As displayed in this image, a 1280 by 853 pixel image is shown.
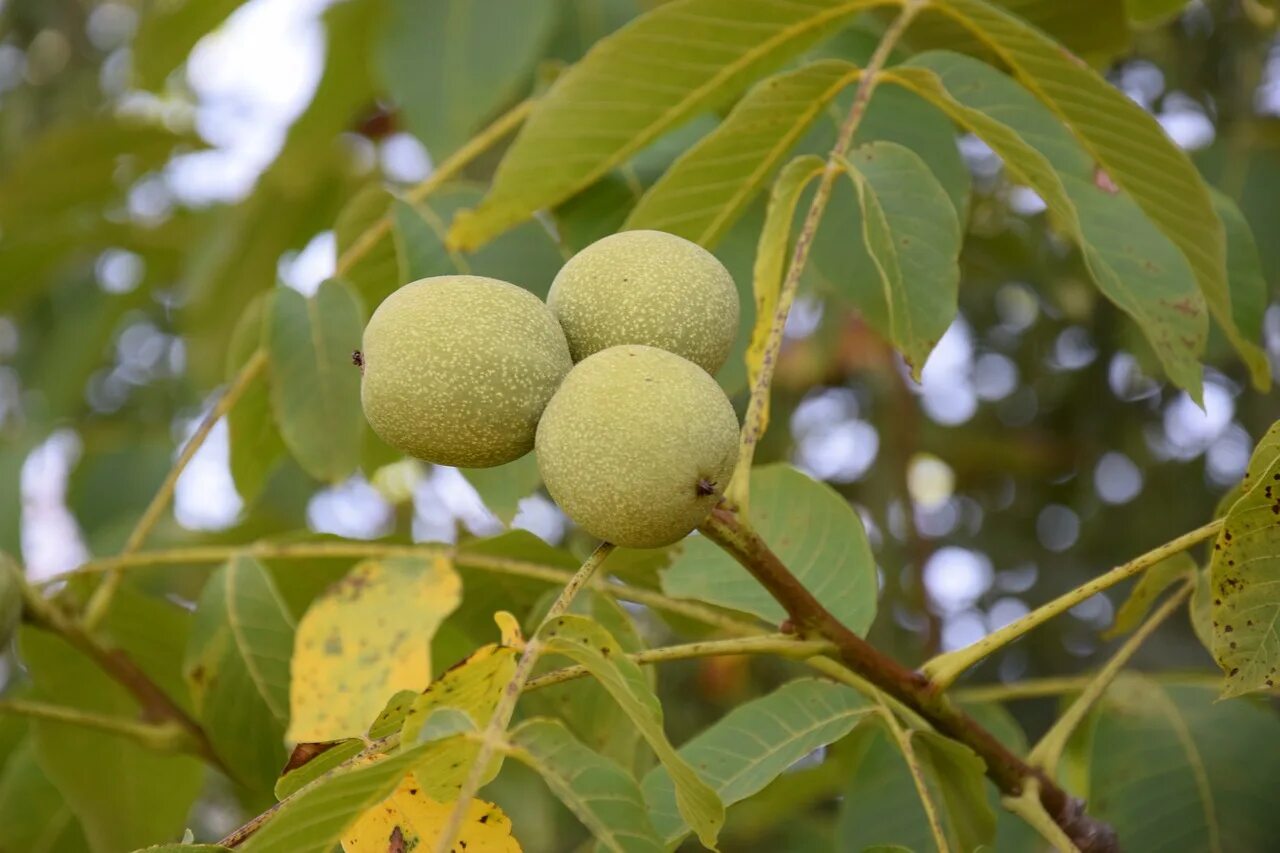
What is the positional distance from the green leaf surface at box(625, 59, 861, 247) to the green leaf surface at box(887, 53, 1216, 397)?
8 cm

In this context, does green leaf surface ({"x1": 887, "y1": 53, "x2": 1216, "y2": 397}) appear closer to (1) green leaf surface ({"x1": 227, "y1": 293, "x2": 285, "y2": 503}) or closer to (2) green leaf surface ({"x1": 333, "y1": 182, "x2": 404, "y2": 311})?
(2) green leaf surface ({"x1": 333, "y1": 182, "x2": 404, "y2": 311})

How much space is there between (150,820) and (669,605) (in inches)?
31.1

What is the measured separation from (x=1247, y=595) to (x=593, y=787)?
0.49 meters

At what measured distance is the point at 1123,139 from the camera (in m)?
1.25

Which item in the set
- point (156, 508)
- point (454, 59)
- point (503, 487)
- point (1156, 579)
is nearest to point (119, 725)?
point (156, 508)

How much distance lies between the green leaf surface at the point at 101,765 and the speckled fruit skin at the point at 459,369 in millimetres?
824

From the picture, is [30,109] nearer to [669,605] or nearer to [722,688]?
[722,688]

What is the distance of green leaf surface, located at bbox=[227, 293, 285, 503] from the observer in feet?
5.19

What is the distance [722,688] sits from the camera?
118 inches

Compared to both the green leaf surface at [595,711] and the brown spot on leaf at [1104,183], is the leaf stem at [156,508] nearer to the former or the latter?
the green leaf surface at [595,711]

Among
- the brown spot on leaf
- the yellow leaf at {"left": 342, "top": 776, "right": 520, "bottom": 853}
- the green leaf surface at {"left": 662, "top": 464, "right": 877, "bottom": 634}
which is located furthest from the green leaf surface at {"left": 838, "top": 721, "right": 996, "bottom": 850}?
the brown spot on leaf

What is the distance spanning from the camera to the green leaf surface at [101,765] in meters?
1.55

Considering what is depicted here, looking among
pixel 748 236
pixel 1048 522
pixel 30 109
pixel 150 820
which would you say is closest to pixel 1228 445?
pixel 1048 522

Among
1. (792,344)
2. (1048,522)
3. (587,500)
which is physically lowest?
(1048,522)
